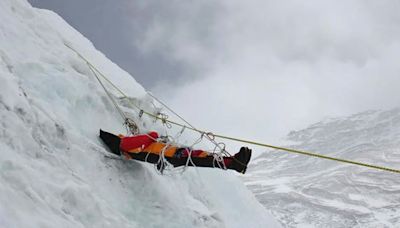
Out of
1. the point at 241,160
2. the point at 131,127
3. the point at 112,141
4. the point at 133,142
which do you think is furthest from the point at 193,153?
the point at 131,127

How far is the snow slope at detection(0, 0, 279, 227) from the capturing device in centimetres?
539

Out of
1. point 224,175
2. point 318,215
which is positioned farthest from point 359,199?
point 224,175

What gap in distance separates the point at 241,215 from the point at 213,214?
260 cm

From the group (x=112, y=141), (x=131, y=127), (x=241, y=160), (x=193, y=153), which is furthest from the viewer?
(x=131, y=127)

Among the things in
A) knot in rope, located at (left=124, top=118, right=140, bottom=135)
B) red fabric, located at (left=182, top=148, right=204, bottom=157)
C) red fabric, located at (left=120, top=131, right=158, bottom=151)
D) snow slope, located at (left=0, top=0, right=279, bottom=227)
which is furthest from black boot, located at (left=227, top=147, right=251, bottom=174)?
knot in rope, located at (left=124, top=118, right=140, bottom=135)

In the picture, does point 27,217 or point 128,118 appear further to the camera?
point 128,118

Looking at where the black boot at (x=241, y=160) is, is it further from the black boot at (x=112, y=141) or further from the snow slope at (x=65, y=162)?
the black boot at (x=112, y=141)

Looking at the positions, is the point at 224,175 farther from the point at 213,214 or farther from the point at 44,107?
the point at 44,107

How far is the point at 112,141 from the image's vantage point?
817 centimetres

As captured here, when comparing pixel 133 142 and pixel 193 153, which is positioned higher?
pixel 193 153

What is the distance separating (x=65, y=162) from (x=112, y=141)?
61.4 inches

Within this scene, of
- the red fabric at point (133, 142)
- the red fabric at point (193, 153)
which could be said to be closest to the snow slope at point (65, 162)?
the red fabric at point (133, 142)

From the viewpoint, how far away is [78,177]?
6.62 metres

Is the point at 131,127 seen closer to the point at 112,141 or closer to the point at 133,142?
the point at 112,141
